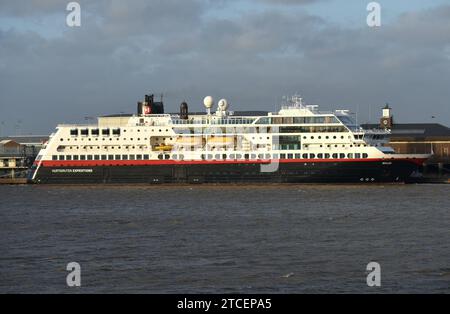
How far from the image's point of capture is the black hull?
7575 centimetres

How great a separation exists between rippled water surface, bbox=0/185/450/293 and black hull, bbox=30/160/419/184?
10684 millimetres

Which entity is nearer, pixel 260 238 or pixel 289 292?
pixel 289 292

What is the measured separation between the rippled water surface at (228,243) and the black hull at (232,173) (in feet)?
35.1

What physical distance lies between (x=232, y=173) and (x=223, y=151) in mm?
2257

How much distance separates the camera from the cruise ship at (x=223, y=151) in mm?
76250

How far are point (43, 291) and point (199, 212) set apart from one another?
25.3m

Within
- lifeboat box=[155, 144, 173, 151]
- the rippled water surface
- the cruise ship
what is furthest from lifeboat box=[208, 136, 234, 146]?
the rippled water surface

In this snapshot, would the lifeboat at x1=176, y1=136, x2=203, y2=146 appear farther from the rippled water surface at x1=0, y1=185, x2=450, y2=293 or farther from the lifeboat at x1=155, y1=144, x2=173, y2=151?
the rippled water surface at x1=0, y1=185, x2=450, y2=293

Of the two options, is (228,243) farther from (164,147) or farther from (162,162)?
(164,147)

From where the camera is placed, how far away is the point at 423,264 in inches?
1227

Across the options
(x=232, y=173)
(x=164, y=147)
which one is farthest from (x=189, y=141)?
(x=232, y=173)
